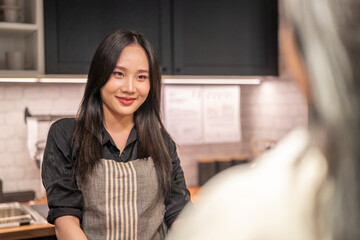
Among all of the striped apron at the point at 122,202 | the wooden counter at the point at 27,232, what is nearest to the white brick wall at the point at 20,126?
the wooden counter at the point at 27,232

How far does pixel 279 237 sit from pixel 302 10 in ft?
0.56

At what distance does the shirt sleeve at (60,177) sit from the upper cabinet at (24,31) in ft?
2.43

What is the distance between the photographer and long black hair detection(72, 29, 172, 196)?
1564mm

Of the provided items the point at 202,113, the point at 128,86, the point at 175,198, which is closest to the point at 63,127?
the point at 128,86

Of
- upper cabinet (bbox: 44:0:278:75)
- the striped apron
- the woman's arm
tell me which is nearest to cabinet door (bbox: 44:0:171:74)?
upper cabinet (bbox: 44:0:278:75)

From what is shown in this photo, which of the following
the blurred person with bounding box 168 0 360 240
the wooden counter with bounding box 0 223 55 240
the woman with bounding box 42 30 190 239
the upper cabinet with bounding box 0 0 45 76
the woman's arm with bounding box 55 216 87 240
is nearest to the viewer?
the blurred person with bounding box 168 0 360 240

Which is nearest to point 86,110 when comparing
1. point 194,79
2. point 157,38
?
point 157,38

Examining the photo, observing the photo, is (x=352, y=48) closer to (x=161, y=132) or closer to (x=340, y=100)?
(x=340, y=100)

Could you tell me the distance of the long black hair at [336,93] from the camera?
0.31 meters

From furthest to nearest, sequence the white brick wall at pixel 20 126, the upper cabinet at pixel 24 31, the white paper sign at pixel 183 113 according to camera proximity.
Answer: the white paper sign at pixel 183 113, the white brick wall at pixel 20 126, the upper cabinet at pixel 24 31

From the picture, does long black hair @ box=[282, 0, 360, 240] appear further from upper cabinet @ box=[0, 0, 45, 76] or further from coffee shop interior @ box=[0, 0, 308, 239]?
upper cabinet @ box=[0, 0, 45, 76]

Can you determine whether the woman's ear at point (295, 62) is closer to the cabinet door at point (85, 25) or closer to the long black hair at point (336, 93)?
the long black hair at point (336, 93)

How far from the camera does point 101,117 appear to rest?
1.66 meters

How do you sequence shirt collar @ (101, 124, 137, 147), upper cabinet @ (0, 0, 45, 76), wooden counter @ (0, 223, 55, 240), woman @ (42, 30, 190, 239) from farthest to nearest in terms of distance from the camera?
upper cabinet @ (0, 0, 45, 76) → wooden counter @ (0, 223, 55, 240) → shirt collar @ (101, 124, 137, 147) → woman @ (42, 30, 190, 239)
